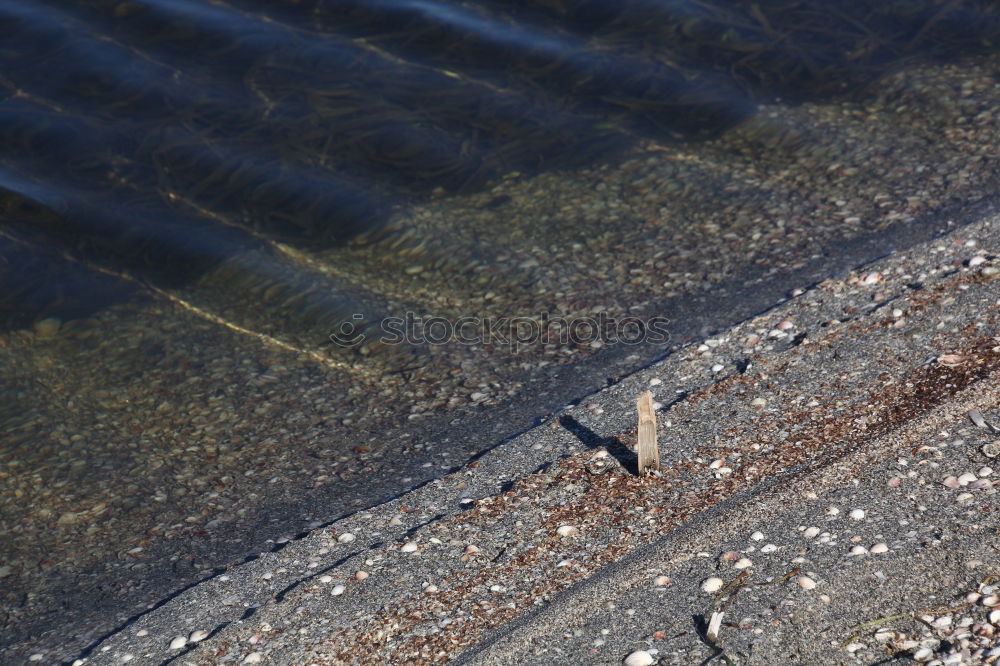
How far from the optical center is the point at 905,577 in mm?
4047

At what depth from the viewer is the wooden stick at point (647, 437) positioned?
4.95 m

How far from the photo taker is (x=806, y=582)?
13.6 ft

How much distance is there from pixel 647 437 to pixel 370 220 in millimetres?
4838

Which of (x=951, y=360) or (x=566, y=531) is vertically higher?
(x=951, y=360)

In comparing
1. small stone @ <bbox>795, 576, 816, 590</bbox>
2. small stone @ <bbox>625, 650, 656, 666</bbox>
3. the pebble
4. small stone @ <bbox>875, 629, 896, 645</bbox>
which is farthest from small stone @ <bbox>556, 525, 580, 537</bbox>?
the pebble

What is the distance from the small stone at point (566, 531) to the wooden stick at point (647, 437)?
52 cm

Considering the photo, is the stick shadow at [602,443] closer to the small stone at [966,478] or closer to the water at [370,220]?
the water at [370,220]

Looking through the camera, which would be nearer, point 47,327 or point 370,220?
point 47,327

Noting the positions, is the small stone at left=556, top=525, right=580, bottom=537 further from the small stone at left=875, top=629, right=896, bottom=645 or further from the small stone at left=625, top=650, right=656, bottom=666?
the small stone at left=875, top=629, right=896, bottom=645

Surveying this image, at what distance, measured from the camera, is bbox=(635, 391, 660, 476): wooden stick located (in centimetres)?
495

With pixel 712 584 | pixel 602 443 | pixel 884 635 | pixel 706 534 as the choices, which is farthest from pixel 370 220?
pixel 884 635

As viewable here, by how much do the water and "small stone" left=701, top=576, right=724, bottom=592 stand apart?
1.99 meters

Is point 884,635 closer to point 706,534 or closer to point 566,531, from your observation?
point 706,534

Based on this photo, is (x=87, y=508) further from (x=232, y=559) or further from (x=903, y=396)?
(x=903, y=396)
